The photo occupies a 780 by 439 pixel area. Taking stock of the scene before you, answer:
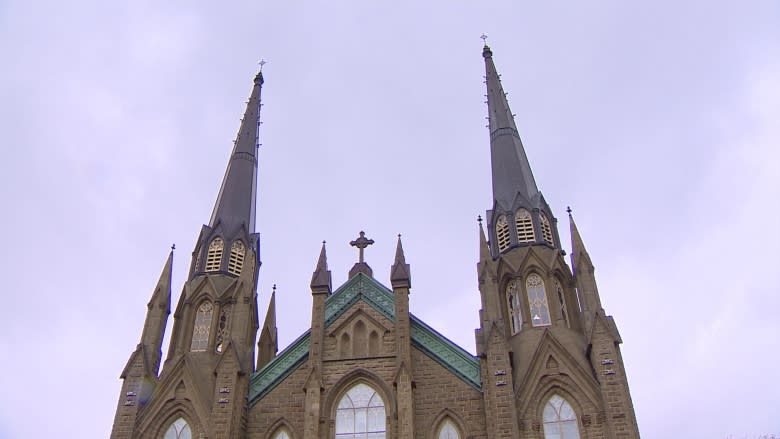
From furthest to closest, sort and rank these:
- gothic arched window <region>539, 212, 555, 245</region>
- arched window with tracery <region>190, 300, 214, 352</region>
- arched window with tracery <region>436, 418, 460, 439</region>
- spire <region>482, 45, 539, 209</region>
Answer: spire <region>482, 45, 539, 209</region>
gothic arched window <region>539, 212, 555, 245</region>
arched window with tracery <region>190, 300, 214, 352</region>
arched window with tracery <region>436, 418, 460, 439</region>

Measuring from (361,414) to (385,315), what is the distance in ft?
10.6

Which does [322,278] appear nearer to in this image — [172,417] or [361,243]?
[361,243]

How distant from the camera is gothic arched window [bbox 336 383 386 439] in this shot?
65.7 feet

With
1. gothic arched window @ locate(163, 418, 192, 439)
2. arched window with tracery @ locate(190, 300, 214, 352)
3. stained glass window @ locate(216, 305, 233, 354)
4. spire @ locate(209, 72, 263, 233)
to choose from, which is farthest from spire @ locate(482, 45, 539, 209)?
gothic arched window @ locate(163, 418, 192, 439)

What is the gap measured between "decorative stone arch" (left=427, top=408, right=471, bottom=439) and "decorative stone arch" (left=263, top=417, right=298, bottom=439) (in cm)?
400

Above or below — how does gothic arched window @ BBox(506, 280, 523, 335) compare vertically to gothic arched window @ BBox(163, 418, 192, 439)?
above

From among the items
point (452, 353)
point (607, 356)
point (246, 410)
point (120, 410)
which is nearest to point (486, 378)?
point (452, 353)

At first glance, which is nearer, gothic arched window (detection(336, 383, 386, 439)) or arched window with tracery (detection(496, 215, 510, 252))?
gothic arched window (detection(336, 383, 386, 439))

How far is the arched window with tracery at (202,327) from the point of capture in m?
23.9

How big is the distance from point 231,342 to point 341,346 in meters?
3.36

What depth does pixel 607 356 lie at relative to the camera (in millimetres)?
20109

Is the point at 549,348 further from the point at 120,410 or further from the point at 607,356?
the point at 120,410

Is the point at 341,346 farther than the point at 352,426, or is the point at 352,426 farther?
the point at 341,346

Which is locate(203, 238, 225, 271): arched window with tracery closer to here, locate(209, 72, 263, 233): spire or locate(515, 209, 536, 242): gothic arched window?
locate(209, 72, 263, 233): spire
